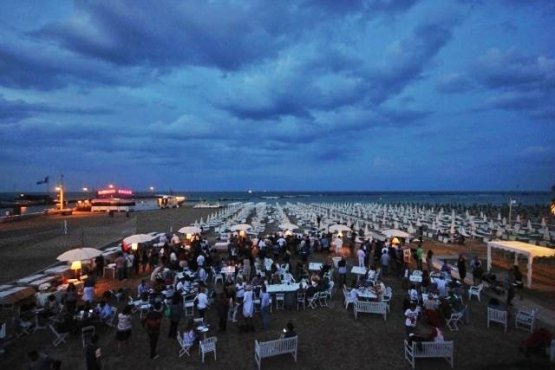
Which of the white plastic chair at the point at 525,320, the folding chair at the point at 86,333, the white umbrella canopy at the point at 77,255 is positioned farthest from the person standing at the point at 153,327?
the white plastic chair at the point at 525,320

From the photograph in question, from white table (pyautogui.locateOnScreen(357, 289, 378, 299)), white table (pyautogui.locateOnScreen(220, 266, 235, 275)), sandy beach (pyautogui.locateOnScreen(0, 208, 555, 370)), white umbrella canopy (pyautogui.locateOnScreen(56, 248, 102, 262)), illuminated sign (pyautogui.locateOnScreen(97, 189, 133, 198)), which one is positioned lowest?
sandy beach (pyautogui.locateOnScreen(0, 208, 555, 370))

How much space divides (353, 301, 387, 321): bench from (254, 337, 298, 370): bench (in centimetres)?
345

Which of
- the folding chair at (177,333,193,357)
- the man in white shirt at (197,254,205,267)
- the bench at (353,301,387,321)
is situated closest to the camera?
the folding chair at (177,333,193,357)

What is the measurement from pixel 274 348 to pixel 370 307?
428 centimetres

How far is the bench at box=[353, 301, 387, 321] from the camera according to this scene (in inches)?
480

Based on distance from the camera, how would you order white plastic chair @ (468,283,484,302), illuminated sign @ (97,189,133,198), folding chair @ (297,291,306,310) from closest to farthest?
folding chair @ (297,291,306,310), white plastic chair @ (468,283,484,302), illuminated sign @ (97,189,133,198)

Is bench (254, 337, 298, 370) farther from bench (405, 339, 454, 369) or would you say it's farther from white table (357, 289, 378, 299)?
white table (357, 289, 378, 299)

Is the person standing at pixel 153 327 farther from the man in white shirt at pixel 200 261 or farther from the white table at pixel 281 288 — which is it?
the man in white shirt at pixel 200 261

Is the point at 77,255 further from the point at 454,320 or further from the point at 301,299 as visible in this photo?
the point at 454,320

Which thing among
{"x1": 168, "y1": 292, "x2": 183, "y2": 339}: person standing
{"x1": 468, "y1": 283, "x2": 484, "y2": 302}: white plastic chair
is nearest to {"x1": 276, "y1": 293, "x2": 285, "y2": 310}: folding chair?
{"x1": 168, "y1": 292, "x2": 183, "y2": 339}: person standing

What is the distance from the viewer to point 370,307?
1227 cm

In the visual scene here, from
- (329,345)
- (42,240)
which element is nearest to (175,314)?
(329,345)

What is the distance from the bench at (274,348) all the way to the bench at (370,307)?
3.45m

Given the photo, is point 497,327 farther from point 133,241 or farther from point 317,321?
point 133,241
